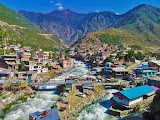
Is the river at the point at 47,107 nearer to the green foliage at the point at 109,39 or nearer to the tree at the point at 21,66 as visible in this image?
the tree at the point at 21,66

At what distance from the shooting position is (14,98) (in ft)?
167

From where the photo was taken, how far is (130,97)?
42844 millimetres

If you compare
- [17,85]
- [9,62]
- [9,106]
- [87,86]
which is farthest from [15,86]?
[9,62]

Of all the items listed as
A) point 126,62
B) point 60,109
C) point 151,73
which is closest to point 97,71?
point 126,62

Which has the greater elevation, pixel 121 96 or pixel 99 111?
pixel 121 96

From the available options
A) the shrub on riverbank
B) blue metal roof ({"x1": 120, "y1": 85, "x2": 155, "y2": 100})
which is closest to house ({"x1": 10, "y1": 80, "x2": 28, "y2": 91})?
the shrub on riverbank

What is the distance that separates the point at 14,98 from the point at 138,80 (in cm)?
3253

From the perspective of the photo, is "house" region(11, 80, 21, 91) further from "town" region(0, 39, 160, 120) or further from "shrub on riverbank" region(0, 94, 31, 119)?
"shrub on riverbank" region(0, 94, 31, 119)

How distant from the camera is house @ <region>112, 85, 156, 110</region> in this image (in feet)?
141

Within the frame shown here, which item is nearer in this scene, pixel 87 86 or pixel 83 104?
pixel 83 104

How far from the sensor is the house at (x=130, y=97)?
42906 millimetres

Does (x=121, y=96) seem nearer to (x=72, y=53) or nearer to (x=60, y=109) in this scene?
(x=60, y=109)

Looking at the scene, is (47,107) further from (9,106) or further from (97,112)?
(97,112)

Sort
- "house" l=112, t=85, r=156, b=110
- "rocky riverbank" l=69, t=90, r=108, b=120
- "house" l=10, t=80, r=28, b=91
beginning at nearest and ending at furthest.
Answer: "rocky riverbank" l=69, t=90, r=108, b=120
"house" l=112, t=85, r=156, b=110
"house" l=10, t=80, r=28, b=91
